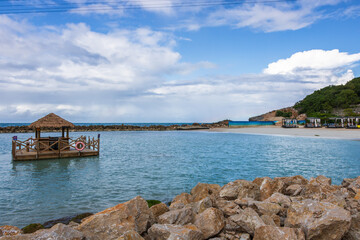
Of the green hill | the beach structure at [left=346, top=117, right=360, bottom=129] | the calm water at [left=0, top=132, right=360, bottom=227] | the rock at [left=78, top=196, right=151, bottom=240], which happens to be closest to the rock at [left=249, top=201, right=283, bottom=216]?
the rock at [left=78, top=196, right=151, bottom=240]

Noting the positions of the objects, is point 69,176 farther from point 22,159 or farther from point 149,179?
point 22,159

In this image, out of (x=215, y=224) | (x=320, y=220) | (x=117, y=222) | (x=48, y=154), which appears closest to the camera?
(x=320, y=220)

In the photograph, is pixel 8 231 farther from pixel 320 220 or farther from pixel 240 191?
pixel 320 220

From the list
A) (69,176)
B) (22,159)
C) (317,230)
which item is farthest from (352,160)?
(22,159)

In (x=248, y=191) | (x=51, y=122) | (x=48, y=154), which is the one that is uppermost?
(x=51, y=122)

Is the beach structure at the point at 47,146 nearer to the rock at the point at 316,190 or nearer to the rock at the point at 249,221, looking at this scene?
the rock at the point at 316,190

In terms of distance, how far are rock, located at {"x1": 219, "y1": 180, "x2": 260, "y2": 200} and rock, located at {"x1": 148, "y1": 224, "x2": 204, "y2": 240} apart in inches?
144

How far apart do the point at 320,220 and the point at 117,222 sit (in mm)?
4241

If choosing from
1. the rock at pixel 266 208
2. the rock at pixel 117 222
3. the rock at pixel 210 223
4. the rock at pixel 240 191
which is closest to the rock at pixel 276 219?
the rock at pixel 266 208

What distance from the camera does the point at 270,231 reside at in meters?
4.84

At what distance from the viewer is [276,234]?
477 centimetres

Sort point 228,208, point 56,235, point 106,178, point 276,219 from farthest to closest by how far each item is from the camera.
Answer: point 106,178, point 228,208, point 276,219, point 56,235

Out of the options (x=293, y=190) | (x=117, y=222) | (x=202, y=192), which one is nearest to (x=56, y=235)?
(x=117, y=222)

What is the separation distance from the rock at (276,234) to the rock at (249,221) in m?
0.37
